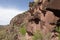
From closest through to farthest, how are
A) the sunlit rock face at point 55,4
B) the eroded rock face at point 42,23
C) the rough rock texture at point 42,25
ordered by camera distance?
the sunlit rock face at point 55,4, the rough rock texture at point 42,25, the eroded rock face at point 42,23

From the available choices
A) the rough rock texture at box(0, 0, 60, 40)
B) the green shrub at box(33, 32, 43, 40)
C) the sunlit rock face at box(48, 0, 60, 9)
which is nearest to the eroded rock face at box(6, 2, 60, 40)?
the rough rock texture at box(0, 0, 60, 40)

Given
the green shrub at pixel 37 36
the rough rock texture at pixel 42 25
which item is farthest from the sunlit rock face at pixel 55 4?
the green shrub at pixel 37 36

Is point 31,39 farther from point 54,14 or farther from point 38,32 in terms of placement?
point 54,14

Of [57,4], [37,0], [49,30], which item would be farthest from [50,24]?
[37,0]

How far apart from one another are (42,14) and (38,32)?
10.0 feet

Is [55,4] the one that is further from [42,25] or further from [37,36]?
[37,36]

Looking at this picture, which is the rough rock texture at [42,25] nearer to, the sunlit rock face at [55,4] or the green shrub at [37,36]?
the green shrub at [37,36]

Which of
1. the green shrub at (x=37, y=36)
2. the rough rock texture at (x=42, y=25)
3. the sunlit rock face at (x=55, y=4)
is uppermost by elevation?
the sunlit rock face at (x=55, y=4)

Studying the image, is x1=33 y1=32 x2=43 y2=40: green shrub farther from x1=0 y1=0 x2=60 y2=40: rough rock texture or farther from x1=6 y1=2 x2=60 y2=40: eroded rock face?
x1=6 y1=2 x2=60 y2=40: eroded rock face

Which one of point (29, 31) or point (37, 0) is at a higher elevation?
point (37, 0)

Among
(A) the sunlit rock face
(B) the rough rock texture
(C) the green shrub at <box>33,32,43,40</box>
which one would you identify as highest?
(A) the sunlit rock face

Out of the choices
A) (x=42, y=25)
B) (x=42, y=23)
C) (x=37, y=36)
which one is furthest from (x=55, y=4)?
(x=37, y=36)

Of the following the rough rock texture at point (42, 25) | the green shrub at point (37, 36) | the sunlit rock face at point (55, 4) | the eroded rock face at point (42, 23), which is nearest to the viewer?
the sunlit rock face at point (55, 4)

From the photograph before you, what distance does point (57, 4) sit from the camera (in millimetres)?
35406
